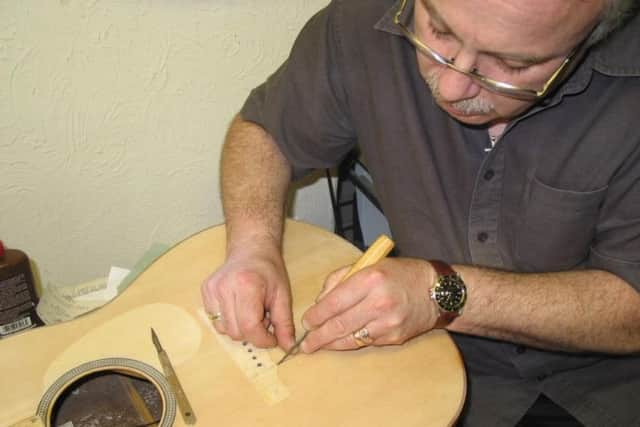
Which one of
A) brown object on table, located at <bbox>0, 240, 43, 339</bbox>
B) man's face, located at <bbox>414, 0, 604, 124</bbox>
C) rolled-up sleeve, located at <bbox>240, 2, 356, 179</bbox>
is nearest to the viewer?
man's face, located at <bbox>414, 0, 604, 124</bbox>

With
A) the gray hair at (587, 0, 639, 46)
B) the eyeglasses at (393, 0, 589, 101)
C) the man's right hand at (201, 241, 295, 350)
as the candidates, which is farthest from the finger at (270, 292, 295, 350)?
the gray hair at (587, 0, 639, 46)

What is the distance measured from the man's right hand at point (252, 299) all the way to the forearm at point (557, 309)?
0.23 metres

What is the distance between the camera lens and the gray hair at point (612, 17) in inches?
24.5

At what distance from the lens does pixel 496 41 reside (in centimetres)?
62

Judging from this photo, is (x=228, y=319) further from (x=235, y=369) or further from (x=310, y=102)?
(x=310, y=102)

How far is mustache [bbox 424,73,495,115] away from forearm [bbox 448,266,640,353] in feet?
0.72

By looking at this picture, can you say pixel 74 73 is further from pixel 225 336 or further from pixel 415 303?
pixel 415 303

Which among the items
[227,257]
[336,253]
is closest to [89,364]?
[227,257]

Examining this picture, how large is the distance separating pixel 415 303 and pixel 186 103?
605mm

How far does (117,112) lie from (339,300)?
569 millimetres

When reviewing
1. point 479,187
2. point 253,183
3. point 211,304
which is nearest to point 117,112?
point 253,183

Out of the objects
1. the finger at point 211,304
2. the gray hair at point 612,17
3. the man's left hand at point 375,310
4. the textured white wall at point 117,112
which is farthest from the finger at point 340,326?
the textured white wall at point 117,112

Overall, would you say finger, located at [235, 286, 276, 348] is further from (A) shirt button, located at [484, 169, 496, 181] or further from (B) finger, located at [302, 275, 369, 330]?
(A) shirt button, located at [484, 169, 496, 181]

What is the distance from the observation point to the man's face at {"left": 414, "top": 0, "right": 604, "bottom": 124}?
0.59 metres
